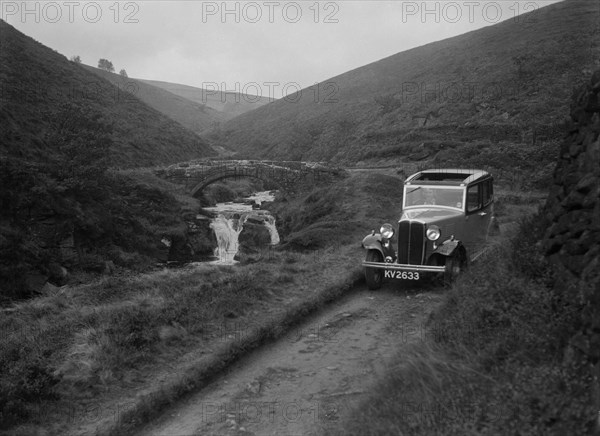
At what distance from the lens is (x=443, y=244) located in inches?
414

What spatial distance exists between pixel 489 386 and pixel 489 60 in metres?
66.6

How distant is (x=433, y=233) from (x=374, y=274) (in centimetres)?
162

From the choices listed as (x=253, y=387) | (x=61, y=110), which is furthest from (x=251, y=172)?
(x=253, y=387)

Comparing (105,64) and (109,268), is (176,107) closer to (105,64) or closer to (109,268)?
(105,64)

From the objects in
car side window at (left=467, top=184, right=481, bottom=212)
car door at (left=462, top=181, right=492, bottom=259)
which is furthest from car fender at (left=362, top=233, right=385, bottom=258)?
car side window at (left=467, top=184, right=481, bottom=212)

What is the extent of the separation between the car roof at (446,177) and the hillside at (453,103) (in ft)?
60.6

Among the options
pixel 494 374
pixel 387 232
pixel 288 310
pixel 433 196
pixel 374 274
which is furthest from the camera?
pixel 433 196

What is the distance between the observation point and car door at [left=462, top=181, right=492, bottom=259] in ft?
38.0

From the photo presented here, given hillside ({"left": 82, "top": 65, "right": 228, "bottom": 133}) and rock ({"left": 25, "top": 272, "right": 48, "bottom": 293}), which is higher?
hillside ({"left": 82, "top": 65, "right": 228, "bottom": 133})

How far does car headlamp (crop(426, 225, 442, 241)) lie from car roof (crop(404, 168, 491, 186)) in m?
1.64

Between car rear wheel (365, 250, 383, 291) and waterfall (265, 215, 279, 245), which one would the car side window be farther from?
waterfall (265, 215, 279, 245)

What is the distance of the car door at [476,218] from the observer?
38.0ft

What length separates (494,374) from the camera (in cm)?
463

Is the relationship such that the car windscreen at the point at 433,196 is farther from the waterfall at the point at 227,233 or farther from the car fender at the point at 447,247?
the waterfall at the point at 227,233
